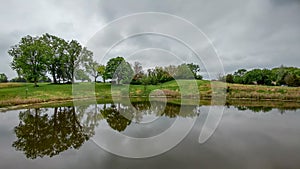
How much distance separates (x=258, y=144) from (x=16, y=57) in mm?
32923

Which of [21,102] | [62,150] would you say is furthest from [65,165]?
[21,102]

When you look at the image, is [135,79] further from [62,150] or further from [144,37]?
[62,150]

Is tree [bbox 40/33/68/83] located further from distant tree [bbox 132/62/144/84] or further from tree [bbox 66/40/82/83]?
distant tree [bbox 132/62/144/84]

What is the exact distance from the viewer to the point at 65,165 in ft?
13.5

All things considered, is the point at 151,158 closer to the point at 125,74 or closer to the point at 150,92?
the point at 150,92

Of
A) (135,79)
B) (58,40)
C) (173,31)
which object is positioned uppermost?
(58,40)

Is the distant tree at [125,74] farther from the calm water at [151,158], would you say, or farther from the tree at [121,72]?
the calm water at [151,158]

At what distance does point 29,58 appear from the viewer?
26.6 meters

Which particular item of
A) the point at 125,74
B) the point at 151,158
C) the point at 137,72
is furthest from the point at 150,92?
the point at 151,158

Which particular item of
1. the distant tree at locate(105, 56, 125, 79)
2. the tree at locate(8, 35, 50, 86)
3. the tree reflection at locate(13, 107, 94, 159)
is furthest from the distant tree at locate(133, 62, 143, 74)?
the tree reflection at locate(13, 107, 94, 159)

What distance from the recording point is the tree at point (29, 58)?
85.1 feet

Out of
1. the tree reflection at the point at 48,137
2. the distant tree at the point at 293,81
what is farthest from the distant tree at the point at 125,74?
the distant tree at the point at 293,81

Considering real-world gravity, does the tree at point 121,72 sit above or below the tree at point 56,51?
below

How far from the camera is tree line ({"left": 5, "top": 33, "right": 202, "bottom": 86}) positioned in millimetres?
25797
